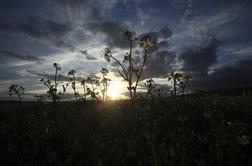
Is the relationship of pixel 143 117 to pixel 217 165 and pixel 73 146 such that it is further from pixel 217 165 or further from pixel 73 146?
pixel 217 165

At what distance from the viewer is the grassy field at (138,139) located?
916cm

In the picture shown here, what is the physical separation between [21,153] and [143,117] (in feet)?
21.7

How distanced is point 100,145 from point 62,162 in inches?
65.8

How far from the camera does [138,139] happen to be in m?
11.3

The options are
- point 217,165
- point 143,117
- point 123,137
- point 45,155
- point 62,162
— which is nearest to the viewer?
point 217,165

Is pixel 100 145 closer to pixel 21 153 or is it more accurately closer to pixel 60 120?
pixel 21 153

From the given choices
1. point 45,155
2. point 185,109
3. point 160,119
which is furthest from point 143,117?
point 45,155

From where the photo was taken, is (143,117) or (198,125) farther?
(143,117)

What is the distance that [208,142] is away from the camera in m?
10.2

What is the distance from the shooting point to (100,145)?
10828 mm

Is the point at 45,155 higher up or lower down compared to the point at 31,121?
lower down

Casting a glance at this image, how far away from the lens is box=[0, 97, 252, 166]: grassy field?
30.0 ft

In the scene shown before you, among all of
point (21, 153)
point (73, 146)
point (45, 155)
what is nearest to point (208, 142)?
point (73, 146)

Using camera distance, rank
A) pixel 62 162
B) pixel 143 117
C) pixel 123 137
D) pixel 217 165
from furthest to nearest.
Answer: pixel 143 117, pixel 123 137, pixel 62 162, pixel 217 165
